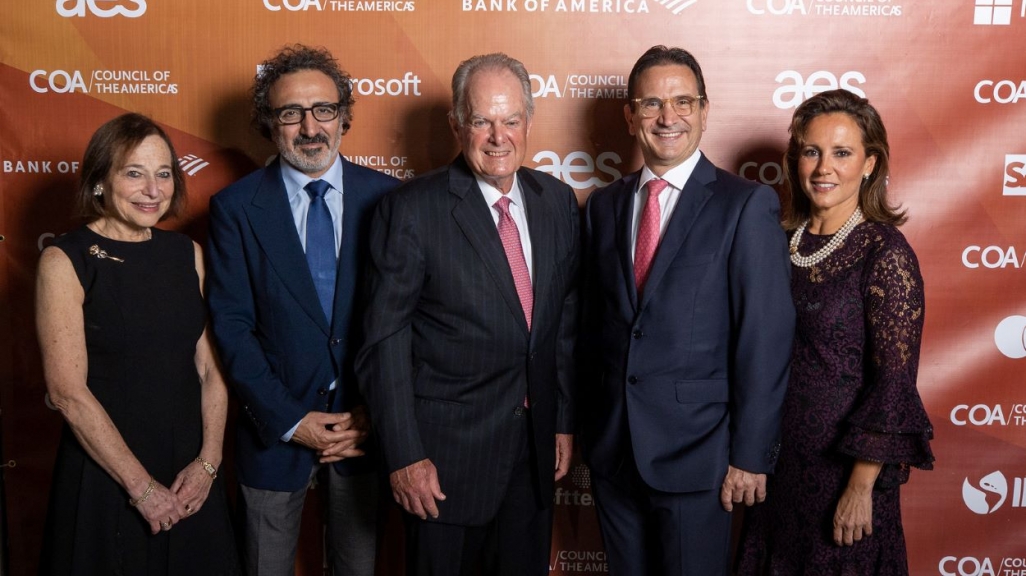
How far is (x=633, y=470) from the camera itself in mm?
2076

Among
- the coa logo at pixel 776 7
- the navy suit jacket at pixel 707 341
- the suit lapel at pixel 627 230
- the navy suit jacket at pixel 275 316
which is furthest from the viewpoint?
the coa logo at pixel 776 7

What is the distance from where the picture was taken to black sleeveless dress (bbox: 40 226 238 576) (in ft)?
6.54

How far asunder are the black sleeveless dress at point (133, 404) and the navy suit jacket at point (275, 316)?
11 cm

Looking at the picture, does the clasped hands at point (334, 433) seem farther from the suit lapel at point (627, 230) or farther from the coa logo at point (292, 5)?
the coa logo at point (292, 5)

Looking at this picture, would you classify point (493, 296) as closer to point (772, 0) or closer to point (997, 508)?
point (772, 0)

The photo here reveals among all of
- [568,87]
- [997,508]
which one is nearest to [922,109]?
[568,87]

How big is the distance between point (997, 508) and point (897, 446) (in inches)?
55.7

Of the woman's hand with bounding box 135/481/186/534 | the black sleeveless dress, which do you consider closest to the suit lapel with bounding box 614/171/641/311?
the black sleeveless dress

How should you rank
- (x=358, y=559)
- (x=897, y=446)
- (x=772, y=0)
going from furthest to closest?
(x=772, y=0) → (x=358, y=559) → (x=897, y=446)

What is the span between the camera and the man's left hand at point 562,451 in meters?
2.33

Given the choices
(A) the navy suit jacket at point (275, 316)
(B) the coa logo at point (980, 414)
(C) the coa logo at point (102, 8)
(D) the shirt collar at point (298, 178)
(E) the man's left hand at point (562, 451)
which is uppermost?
Result: (C) the coa logo at point (102, 8)

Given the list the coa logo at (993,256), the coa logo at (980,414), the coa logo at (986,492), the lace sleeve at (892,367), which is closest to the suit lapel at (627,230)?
Answer: the lace sleeve at (892,367)

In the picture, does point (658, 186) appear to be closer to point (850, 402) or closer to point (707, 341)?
point (707, 341)

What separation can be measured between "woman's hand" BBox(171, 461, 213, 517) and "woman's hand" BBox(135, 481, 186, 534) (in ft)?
0.07
